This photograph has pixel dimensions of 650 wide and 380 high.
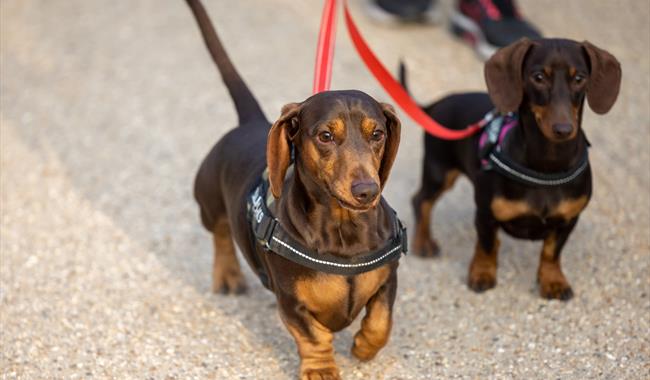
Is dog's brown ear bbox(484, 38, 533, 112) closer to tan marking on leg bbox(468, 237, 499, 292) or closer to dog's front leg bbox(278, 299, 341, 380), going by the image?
tan marking on leg bbox(468, 237, 499, 292)

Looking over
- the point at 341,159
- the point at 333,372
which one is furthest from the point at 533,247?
the point at 341,159

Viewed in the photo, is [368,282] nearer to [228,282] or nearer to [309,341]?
[309,341]

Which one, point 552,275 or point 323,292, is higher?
point 323,292

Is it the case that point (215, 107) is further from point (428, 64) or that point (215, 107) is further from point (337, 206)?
point (337, 206)

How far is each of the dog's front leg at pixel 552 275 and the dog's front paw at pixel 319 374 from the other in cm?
133

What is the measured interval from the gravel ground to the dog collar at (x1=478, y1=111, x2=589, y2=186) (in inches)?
27.0

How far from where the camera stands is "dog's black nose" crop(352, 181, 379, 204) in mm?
3084

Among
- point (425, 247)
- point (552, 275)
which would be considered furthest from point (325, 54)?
point (552, 275)

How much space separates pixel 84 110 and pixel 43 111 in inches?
12.2

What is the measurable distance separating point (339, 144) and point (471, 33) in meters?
4.65

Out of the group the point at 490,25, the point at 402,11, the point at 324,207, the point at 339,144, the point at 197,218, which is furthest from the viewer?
the point at 402,11

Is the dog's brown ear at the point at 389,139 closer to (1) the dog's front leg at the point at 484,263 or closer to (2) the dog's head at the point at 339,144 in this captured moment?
(2) the dog's head at the point at 339,144

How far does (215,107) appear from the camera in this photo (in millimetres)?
6840

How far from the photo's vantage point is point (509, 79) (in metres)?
4.13
